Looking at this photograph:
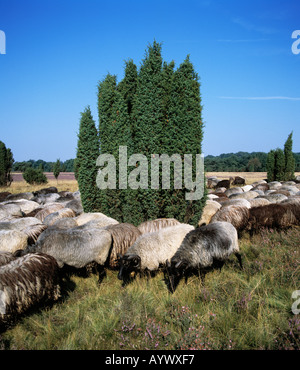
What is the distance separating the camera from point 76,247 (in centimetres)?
603

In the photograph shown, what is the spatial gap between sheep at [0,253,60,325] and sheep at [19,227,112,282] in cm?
63

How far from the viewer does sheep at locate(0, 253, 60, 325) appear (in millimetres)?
4469

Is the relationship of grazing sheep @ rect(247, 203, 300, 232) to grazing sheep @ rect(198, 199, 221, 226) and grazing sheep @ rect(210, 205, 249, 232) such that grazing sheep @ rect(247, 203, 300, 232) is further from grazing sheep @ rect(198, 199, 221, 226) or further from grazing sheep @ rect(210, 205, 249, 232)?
grazing sheep @ rect(198, 199, 221, 226)

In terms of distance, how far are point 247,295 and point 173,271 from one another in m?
1.55

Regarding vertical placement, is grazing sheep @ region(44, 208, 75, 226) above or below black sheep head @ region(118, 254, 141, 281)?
above

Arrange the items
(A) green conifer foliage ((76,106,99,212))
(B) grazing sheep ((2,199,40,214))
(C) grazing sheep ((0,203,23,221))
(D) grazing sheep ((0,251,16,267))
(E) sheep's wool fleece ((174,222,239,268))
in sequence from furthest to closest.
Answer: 1. (B) grazing sheep ((2,199,40,214))
2. (C) grazing sheep ((0,203,23,221))
3. (A) green conifer foliage ((76,106,99,212))
4. (E) sheep's wool fleece ((174,222,239,268))
5. (D) grazing sheep ((0,251,16,267))

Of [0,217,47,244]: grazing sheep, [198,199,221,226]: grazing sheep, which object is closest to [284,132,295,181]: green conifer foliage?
[198,199,221,226]: grazing sheep


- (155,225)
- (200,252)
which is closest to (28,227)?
(155,225)

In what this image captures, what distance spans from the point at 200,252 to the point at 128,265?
1622 millimetres

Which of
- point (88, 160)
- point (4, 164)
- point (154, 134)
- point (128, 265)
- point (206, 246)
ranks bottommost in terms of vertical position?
point (128, 265)

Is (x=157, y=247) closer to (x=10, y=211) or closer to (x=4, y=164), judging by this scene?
(x=10, y=211)

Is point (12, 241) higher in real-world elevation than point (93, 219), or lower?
lower
